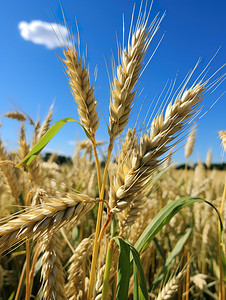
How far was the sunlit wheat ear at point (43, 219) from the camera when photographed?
2.35 ft

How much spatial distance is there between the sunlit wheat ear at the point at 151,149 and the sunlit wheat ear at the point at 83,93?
215mm

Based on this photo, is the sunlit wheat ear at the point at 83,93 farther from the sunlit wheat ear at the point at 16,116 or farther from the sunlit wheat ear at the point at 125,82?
the sunlit wheat ear at the point at 16,116

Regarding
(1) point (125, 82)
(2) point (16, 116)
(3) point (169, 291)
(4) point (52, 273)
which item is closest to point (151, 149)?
(1) point (125, 82)

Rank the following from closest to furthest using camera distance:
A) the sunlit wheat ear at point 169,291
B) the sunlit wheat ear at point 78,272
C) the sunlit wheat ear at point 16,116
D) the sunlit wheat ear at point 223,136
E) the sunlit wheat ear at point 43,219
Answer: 1. the sunlit wheat ear at point 43,219
2. the sunlit wheat ear at point 78,272
3. the sunlit wheat ear at point 169,291
4. the sunlit wheat ear at point 223,136
5. the sunlit wheat ear at point 16,116

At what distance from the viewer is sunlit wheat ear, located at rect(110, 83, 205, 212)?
90 centimetres

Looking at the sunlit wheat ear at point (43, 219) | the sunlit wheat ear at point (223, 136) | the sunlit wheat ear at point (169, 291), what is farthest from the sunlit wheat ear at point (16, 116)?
the sunlit wheat ear at point (43, 219)

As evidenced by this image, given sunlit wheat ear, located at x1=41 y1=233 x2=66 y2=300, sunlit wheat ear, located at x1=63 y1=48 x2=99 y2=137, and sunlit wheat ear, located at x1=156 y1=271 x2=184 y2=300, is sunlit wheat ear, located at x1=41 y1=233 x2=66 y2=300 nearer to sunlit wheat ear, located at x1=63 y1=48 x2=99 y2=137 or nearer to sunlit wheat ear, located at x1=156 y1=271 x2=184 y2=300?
sunlit wheat ear, located at x1=63 y1=48 x2=99 y2=137

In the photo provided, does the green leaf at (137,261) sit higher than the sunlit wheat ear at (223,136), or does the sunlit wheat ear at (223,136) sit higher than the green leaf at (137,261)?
the sunlit wheat ear at (223,136)

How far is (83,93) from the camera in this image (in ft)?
3.45

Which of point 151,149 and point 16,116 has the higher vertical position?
point 16,116

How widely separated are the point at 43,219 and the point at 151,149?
43 cm

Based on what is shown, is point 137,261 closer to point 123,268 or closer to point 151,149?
point 123,268

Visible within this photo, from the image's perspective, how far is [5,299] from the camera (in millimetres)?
2014

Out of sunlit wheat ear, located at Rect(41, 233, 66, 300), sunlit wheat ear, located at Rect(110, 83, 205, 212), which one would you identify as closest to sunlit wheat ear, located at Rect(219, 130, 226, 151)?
sunlit wheat ear, located at Rect(110, 83, 205, 212)
